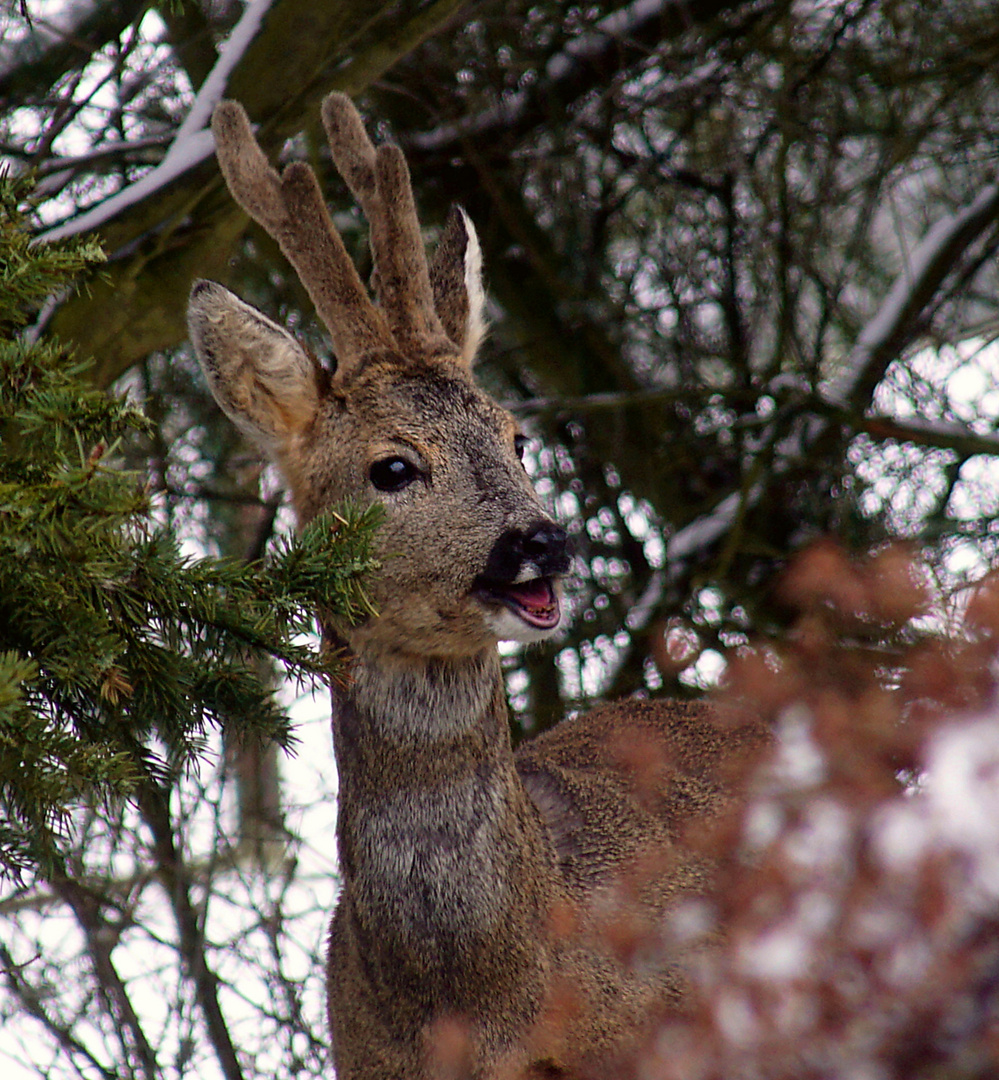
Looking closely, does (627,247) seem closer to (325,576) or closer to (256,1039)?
(256,1039)

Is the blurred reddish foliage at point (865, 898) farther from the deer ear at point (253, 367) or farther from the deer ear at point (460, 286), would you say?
the deer ear at point (460, 286)

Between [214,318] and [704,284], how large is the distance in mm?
3572

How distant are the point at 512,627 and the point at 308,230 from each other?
1.12 meters

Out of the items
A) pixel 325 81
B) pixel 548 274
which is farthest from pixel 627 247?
pixel 325 81

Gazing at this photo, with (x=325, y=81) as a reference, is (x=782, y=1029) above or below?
below

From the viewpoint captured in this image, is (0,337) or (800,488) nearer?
(0,337)

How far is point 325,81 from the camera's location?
388 centimetres

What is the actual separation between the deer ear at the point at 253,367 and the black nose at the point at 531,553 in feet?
2.24

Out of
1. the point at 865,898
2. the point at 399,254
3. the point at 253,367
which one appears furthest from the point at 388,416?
A: the point at 865,898

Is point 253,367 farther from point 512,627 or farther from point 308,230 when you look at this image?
point 512,627

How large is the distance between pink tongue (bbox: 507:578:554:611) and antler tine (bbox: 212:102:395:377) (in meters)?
0.76

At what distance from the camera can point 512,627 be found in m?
2.82

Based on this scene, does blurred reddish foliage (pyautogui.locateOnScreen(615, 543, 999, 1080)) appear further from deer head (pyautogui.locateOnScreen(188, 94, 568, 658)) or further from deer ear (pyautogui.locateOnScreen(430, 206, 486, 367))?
deer ear (pyautogui.locateOnScreen(430, 206, 486, 367))

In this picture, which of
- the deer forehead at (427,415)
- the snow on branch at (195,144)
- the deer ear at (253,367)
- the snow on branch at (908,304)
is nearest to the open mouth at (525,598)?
the deer forehead at (427,415)
